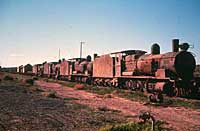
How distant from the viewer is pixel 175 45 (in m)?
22.6

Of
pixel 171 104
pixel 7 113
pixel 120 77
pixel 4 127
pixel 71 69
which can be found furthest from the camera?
pixel 71 69

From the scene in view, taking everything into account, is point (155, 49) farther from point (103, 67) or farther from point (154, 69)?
point (103, 67)

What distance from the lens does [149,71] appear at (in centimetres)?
2431

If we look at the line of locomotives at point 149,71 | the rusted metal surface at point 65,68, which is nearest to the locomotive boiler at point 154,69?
the line of locomotives at point 149,71

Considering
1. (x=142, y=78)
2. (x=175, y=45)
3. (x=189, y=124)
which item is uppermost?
(x=175, y=45)

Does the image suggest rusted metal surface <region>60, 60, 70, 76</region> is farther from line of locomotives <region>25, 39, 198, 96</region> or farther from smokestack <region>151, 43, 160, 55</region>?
smokestack <region>151, 43, 160, 55</region>

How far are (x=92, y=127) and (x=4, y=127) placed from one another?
10.5 feet

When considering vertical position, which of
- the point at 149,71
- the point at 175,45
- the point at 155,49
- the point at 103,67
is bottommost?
the point at 149,71

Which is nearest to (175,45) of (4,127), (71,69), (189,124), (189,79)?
(189,79)

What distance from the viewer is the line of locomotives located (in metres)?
20.8

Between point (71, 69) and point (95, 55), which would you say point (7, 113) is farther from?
point (71, 69)

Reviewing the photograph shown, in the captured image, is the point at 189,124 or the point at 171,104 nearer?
the point at 189,124

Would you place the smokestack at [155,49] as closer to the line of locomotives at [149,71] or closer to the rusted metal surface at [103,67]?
the line of locomotives at [149,71]

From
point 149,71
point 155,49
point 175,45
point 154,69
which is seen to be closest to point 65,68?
point 155,49
